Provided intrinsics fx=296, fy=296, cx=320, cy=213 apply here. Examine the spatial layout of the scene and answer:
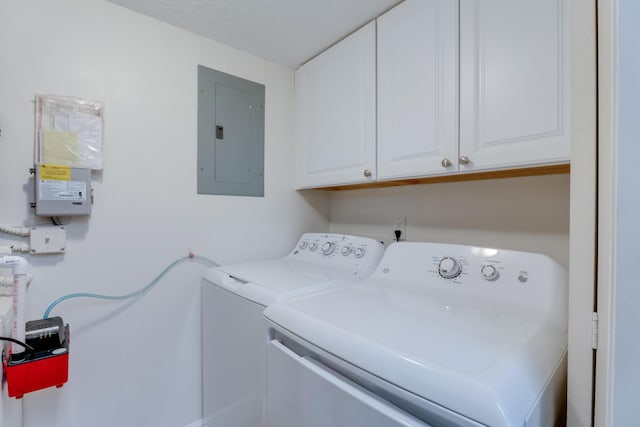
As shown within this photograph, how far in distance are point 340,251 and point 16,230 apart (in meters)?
1.30

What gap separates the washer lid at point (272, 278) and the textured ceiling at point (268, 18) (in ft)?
3.84

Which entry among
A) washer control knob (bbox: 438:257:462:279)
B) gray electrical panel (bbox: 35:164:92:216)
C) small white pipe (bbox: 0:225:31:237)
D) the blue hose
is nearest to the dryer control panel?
washer control knob (bbox: 438:257:462:279)

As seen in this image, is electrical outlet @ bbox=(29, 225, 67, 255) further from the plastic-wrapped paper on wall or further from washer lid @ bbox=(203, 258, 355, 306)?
washer lid @ bbox=(203, 258, 355, 306)

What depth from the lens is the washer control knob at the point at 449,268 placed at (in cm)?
107

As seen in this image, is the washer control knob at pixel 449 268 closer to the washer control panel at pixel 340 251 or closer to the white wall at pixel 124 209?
the washer control panel at pixel 340 251

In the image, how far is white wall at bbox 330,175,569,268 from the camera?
1.13m

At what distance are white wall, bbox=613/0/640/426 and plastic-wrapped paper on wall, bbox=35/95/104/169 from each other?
1.58 metres

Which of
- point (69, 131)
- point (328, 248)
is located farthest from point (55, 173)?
point (328, 248)

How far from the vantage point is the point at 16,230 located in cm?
107

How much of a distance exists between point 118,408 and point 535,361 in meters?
1.58

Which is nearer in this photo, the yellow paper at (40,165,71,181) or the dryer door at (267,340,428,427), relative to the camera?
the dryer door at (267,340,428,427)

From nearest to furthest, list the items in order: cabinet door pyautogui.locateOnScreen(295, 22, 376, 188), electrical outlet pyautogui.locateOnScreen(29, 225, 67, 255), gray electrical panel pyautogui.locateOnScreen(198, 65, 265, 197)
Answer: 1. electrical outlet pyautogui.locateOnScreen(29, 225, 67, 255)
2. cabinet door pyautogui.locateOnScreen(295, 22, 376, 188)
3. gray electrical panel pyautogui.locateOnScreen(198, 65, 265, 197)

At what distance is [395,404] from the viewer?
63 cm

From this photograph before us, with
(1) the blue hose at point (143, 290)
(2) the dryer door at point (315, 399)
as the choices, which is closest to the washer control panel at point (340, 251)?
(1) the blue hose at point (143, 290)
